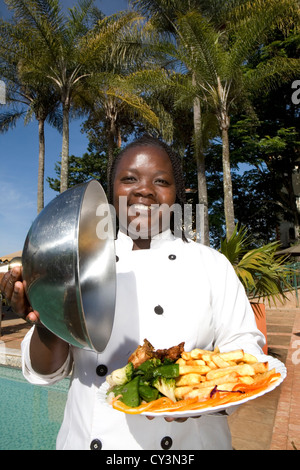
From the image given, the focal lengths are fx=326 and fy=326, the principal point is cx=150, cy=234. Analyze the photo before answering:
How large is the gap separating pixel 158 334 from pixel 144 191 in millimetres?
539

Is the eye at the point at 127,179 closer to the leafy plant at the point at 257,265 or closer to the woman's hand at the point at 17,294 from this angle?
the woman's hand at the point at 17,294

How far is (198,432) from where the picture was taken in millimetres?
1121

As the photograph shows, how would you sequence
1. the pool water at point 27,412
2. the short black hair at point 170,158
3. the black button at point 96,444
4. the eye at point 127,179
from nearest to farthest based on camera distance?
the black button at point 96,444 → the eye at point 127,179 → the short black hair at point 170,158 → the pool water at point 27,412

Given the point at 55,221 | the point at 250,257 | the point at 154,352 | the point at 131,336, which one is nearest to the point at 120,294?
the point at 131,336

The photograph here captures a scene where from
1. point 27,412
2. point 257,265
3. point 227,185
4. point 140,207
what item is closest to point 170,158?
point 140,207

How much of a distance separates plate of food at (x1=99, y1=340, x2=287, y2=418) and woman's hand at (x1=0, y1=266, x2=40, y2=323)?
0.31 m

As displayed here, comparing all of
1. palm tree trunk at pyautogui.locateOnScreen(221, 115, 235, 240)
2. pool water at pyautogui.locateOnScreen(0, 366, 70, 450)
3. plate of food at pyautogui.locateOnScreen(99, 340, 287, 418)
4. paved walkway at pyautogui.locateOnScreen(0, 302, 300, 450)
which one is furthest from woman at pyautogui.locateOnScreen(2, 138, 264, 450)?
palm tree trunk at pyautogui.locateOnScreen(221, 115, 235, 240)

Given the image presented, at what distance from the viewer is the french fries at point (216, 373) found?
3.16 ft

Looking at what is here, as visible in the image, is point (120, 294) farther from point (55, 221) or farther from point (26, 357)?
point (55, 221)

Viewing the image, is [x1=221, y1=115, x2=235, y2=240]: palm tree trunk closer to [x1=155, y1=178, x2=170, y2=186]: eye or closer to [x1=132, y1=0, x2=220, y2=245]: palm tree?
[x1=132, y1=0, x2=220, y2=245]: palm tree

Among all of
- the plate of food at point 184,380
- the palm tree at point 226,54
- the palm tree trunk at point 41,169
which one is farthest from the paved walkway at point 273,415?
the palm tree trunk at point 41,169

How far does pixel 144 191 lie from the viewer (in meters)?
1.26

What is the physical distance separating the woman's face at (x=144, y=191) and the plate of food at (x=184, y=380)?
19.1 inches

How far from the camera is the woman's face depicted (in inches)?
50.1
